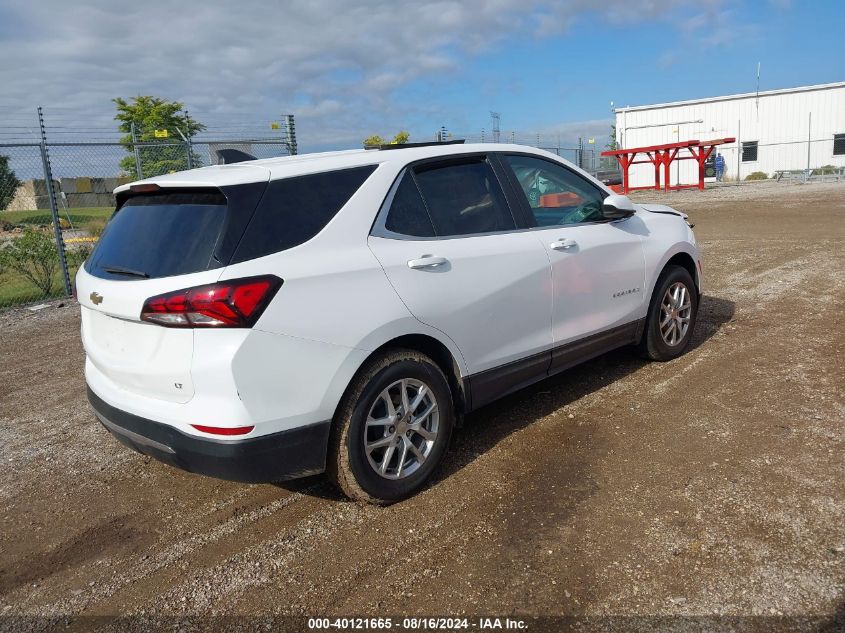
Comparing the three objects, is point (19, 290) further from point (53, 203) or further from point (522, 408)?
point (522, 408)

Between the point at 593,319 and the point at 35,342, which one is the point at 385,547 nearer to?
the point at 593,319

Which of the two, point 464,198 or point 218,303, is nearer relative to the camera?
point 218,303

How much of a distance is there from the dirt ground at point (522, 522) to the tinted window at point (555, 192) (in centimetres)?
127

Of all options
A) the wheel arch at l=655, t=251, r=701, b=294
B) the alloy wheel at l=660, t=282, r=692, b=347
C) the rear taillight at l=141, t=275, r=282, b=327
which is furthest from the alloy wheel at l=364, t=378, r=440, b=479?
the wheel arch at l=655, t=251, r=701, b=294

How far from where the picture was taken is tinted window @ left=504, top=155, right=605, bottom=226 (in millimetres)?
4203

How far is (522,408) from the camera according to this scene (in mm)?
4555

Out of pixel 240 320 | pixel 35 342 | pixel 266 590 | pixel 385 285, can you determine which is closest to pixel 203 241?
pixel 240 320

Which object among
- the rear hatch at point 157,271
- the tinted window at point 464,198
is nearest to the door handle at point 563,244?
the tinted window at point 464,198

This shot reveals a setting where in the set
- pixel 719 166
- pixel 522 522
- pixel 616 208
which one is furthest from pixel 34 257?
pixel 719 166

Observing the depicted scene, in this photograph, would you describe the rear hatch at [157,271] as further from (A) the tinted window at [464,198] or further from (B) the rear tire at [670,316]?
(B) the rear tire at [670,316]

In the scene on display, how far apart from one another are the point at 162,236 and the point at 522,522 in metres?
2.14

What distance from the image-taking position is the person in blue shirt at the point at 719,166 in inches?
1361

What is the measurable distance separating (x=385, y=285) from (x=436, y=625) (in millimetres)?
1504

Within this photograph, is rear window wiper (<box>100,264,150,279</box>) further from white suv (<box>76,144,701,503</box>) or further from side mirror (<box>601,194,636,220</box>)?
side mirror (<box>601,194,636,220</box>)
